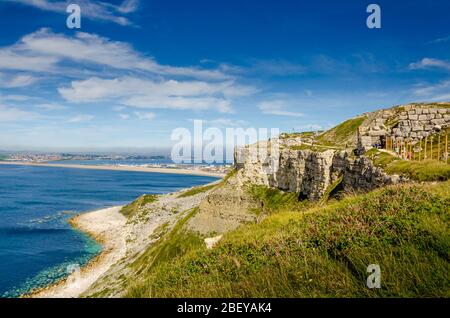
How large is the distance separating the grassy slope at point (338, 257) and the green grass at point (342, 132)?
63.7 m

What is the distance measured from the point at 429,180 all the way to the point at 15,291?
5634 centimetres

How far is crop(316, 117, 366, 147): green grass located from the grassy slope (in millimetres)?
63744

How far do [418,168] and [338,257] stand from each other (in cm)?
1256

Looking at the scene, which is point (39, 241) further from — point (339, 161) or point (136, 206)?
point (339, 161)

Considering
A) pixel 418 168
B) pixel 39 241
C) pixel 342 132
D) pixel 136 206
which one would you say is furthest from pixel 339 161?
pixel 136 206

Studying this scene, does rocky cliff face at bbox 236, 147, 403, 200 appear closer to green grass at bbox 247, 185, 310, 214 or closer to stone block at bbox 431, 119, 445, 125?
green grass at bbox 247, 185, 310, 214

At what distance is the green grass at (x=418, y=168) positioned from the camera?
58.9 ft

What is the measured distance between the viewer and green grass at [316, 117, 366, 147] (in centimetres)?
7600

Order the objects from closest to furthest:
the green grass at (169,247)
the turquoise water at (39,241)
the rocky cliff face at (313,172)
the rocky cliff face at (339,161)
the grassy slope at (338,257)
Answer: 1. the grassy slope at (338,257)
2. the rocky cliff face at (313,172)
3. the rocky cliff face at (339,161)
4. the green grass at (169,247)
5. the turquoise water at (39,241)

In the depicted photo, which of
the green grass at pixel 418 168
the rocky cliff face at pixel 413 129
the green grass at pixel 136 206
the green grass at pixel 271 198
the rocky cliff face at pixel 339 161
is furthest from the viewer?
the green grass at pixel 136 206

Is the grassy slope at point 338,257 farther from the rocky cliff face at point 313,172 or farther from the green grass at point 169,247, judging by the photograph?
the green grass at point 169,247

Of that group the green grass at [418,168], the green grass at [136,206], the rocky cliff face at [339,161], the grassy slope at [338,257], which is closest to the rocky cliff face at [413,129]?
the rocky cliff face at [339,161]

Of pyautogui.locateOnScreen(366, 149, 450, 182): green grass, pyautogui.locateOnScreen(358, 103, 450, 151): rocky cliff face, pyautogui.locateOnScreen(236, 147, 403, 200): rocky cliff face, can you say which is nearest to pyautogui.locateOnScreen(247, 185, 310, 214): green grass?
pyautogui.locateOnScreen(236, 147, 403, 200): rocky cliff face
